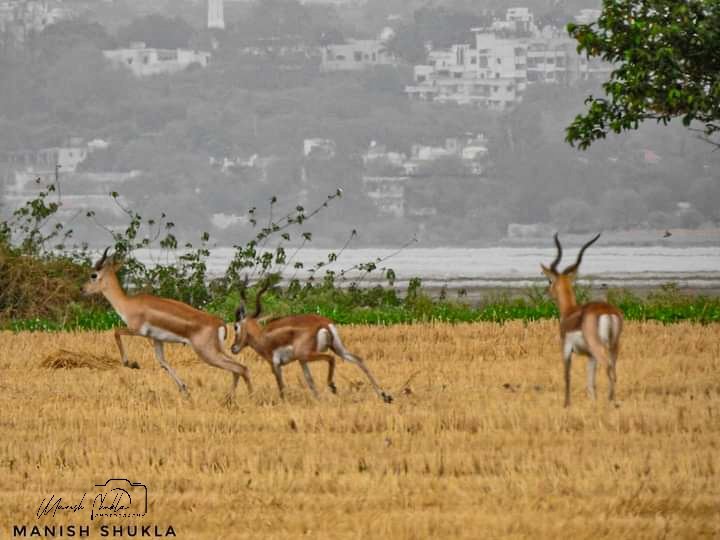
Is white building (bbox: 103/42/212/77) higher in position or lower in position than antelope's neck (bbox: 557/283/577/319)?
higher

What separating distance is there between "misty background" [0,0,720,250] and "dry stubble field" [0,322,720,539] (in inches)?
2626

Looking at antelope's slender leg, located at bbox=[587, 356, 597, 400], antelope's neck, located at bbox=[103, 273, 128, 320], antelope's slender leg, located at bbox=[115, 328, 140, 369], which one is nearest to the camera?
antelope's slender leg, located at bbox=[587, 356, 597, 400]

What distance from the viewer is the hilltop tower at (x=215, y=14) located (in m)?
116

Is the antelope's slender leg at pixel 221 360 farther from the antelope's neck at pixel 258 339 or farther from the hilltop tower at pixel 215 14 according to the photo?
the hilltop tower at pixel 215 14

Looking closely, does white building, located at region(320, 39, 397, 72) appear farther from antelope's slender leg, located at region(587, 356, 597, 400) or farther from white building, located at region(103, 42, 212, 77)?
antelope's slender leg, located at region(587, 356, 597, 400)

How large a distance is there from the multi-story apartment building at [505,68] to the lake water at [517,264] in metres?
22.4

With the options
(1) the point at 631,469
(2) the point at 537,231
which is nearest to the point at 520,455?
(1) the point at 631,469

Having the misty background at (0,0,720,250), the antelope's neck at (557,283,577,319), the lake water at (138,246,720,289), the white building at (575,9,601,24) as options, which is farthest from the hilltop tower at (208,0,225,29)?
the antelope's neck at (557,283,577,319)

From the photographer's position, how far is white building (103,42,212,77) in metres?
110

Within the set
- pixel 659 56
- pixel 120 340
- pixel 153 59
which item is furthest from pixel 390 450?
Result: pixel 153 59

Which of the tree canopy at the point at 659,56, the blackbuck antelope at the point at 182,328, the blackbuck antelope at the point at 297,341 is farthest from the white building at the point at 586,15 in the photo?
the blackbuck antelope at the point at 297,341

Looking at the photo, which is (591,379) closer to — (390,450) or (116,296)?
(390,450)

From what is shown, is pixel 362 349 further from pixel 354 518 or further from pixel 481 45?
pixel 481 45

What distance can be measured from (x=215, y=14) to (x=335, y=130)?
20.1 m
